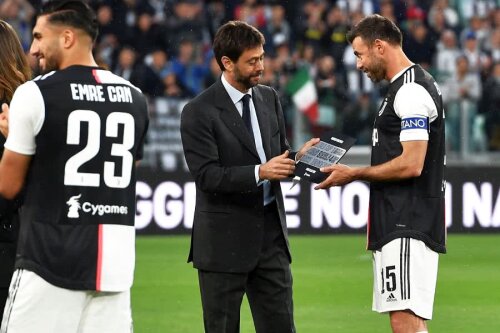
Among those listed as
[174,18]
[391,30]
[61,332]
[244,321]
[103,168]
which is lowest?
[244,321]

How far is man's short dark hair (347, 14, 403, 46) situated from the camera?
19.0ft

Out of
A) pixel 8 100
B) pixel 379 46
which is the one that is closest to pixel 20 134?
pixel 8 100

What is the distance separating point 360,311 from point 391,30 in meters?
3.86

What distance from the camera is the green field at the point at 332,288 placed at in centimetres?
858

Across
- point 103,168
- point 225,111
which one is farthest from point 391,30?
point 103,168

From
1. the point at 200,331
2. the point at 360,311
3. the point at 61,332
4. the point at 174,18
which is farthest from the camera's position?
the point at 174,18

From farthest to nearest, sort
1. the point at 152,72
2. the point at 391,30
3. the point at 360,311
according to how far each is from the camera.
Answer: the point at 152,72, the point at 360,311, the point at 391,30

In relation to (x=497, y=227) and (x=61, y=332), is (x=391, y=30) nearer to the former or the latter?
(x=61, y=332)

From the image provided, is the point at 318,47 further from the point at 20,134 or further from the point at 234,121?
the point at 20,134

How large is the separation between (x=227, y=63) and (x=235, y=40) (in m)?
0.13

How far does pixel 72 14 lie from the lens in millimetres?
4480

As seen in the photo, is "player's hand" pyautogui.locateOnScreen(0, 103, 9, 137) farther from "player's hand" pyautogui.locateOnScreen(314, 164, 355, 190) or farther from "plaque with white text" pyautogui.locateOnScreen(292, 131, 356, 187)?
"player's hand" pyautogui.locateOnScreen(314, 164, 355, 190)

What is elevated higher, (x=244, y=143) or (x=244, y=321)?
(x=244, y=143)

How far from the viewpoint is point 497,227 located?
1383cm
